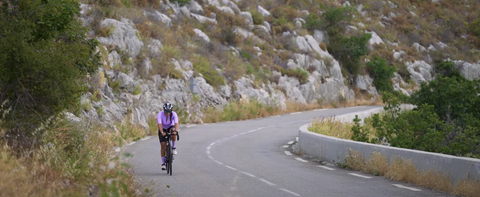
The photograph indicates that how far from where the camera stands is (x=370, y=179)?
13023mm

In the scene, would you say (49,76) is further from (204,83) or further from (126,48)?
(204,83)

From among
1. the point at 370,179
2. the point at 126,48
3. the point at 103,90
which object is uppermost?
the point at 126,48

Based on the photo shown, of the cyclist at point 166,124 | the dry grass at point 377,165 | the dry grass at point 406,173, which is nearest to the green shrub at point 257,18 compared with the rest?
the dry grass at point 406,173

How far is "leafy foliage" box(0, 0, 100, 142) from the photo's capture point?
420 inches

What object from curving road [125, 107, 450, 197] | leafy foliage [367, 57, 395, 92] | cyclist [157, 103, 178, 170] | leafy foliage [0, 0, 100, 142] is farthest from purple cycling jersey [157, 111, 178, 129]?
leafy foliage [367, 57, 395, 92]

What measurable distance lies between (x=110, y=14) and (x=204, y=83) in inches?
270

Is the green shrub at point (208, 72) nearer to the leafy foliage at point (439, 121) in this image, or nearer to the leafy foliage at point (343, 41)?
the leafy foliage at point (439, 121)

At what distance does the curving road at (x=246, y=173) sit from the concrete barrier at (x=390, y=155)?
0.45 metres

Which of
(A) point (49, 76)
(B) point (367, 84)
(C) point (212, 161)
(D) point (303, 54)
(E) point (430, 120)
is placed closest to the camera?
(A) point (49, 76)

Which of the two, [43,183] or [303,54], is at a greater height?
[303,54]

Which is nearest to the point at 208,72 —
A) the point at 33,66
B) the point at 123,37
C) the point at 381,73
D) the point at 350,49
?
the point at 123,37

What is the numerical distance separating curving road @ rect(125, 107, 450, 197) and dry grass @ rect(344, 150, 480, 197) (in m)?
0.24

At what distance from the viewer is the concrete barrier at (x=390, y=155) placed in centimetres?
1081

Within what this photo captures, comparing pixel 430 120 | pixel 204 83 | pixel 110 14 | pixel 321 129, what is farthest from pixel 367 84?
pixel 430 120
